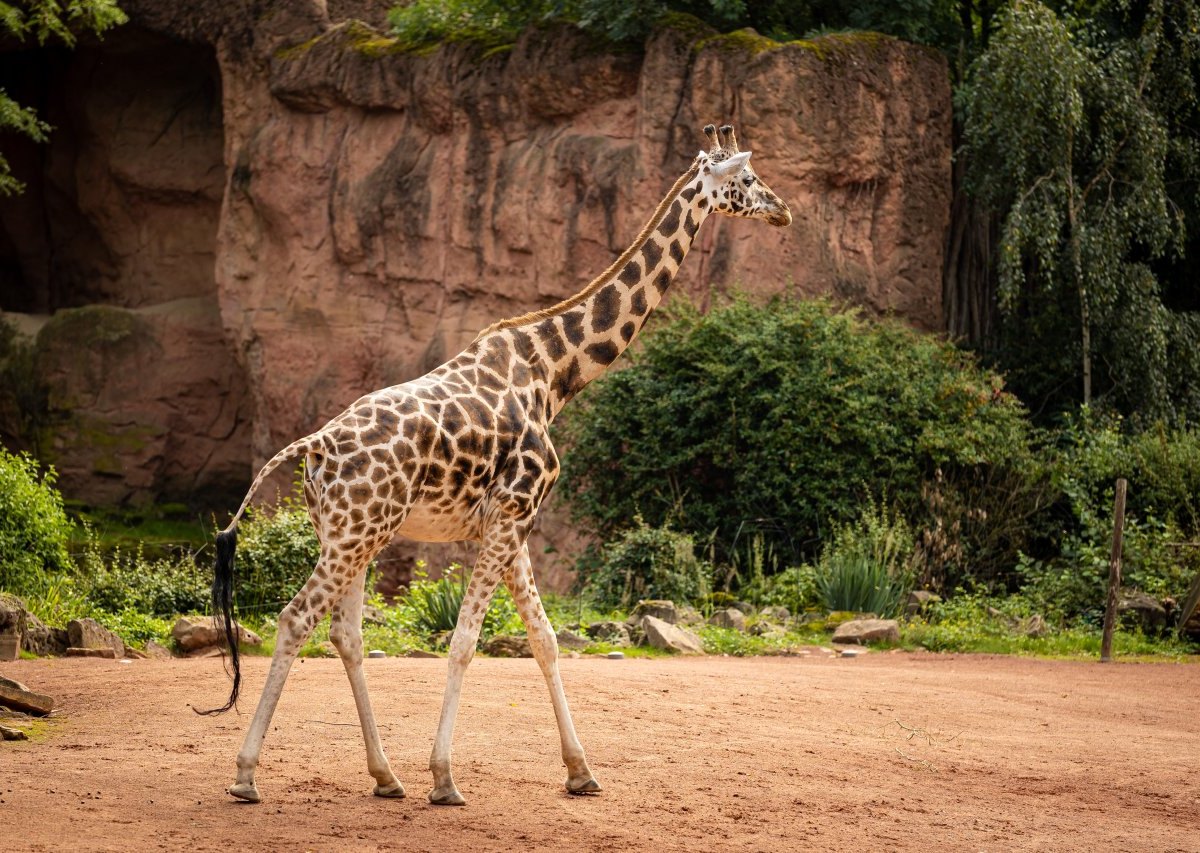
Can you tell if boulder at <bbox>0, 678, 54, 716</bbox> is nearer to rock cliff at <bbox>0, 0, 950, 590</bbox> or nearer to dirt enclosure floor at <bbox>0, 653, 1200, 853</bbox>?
dirt enclosure floor at <bbox>0, 653, 1200, 853</bbox>

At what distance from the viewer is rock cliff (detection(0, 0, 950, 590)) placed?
19.1m

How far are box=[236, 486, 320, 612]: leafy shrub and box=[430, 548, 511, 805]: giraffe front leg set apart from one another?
7093 mm

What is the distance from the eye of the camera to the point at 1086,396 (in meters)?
18.7

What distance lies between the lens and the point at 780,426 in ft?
56.3

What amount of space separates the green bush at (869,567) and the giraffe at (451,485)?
7.82 m

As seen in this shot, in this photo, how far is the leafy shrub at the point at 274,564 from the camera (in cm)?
1392

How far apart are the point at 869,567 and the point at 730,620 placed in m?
1.86

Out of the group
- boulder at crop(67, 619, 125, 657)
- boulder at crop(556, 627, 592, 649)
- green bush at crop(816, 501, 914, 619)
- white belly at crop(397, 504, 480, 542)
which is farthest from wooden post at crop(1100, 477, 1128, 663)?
boulder at crop(67, 619, 125, 657)

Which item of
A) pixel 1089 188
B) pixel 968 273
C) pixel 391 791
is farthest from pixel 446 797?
pixel 968 273

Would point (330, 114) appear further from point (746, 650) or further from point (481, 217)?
point (746, 650)

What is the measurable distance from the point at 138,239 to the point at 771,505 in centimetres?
1466

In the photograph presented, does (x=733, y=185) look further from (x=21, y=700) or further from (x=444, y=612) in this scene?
(x=444, y=612)

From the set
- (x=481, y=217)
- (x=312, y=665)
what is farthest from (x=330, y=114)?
(x=312, y=665)

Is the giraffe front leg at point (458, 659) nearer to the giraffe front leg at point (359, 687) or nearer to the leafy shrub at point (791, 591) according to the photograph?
the giraffe front leg at point (359, 687)
